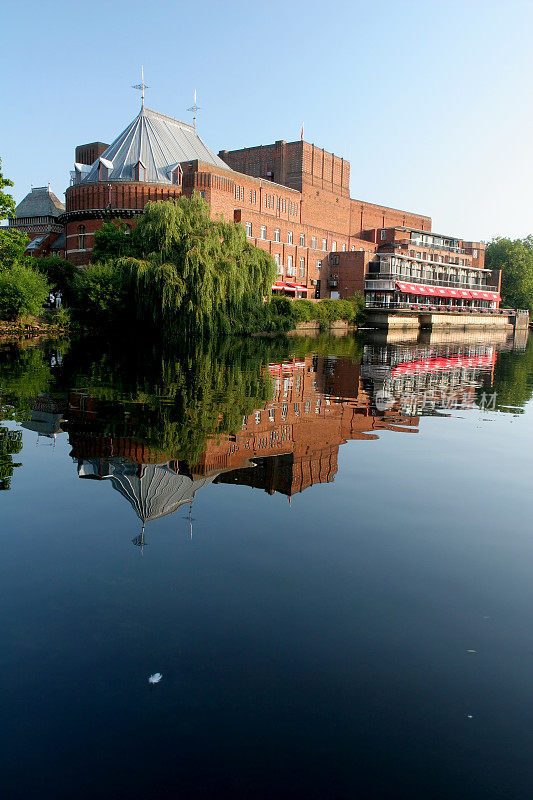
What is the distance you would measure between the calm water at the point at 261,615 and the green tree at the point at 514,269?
364ft

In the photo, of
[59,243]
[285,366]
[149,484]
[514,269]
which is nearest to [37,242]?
[59,243]

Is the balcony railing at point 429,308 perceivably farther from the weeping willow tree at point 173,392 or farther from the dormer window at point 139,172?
the weeping willow tree at point 173,392

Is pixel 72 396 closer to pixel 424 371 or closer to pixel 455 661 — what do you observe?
pixel 455 661

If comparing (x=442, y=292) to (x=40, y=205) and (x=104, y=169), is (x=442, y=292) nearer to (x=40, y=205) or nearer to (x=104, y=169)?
(x=104, y=169)

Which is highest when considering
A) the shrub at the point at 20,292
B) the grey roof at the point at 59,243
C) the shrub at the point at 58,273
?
the grey roof at the point at 59,243

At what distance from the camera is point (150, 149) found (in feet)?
188

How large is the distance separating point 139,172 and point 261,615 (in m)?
55.6

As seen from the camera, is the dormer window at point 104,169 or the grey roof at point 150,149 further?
the grey roof at point 150,149

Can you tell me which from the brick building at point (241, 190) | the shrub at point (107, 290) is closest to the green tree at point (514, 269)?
the brick building at point (241, 190)

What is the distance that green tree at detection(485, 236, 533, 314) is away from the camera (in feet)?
364

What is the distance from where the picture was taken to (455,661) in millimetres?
4070

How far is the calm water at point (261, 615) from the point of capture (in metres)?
3.13

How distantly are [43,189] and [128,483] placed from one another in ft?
257

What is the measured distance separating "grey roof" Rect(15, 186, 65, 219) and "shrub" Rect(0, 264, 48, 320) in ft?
134
